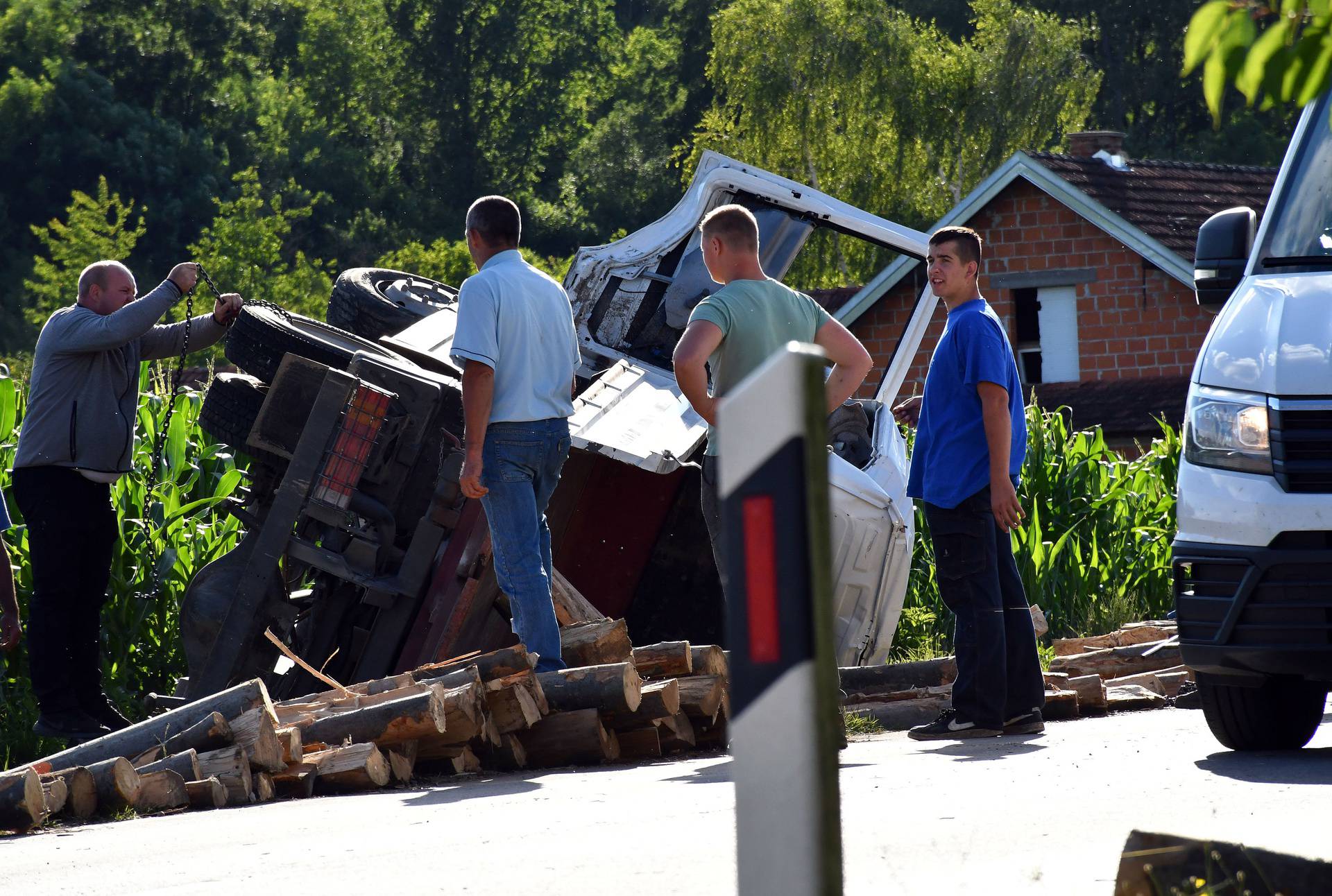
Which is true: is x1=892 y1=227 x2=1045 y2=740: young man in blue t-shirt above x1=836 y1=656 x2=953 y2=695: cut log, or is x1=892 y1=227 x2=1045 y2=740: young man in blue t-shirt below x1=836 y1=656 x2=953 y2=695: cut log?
above

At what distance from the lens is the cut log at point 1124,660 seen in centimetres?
948

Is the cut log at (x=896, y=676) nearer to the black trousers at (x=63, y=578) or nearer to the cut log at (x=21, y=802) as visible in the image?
the black trousers at (x=63, y=578)

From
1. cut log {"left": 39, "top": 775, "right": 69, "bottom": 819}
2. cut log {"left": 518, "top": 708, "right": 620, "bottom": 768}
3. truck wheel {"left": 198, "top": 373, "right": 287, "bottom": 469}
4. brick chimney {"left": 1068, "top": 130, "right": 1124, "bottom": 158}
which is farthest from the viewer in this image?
brick chimney {"left": 1068, "top": 130, "right": 1124, "bottom": 158}

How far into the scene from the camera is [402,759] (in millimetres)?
6688

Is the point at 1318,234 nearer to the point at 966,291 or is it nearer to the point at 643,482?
the point at 966,291

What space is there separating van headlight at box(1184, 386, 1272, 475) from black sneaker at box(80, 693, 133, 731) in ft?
15.8

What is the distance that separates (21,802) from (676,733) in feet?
7.96

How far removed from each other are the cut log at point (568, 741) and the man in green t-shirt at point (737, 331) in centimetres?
78

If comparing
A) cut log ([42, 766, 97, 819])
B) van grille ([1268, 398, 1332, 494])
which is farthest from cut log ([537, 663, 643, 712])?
van grille ([1268, 398, 1332, 494])

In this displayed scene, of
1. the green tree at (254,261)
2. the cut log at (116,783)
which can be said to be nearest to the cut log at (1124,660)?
the cut log at (116,783)

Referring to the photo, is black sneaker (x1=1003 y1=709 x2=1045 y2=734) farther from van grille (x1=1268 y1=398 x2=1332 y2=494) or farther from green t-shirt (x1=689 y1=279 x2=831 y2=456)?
van grille (x1=1268 y1=398 x2=1332 y2=494)

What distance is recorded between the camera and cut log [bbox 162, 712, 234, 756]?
6.64 meters

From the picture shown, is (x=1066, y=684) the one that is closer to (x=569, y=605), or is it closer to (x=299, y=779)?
(x=569, y=605)

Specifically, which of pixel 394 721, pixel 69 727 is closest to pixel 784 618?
pixel 394 721
